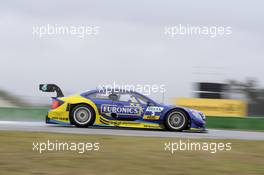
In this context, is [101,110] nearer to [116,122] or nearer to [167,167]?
[116,122]

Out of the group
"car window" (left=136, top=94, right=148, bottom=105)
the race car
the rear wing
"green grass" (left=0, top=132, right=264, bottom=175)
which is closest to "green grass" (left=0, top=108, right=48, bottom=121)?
the rear wing

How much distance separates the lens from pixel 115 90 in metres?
12.7

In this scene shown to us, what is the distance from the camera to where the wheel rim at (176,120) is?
1244cm

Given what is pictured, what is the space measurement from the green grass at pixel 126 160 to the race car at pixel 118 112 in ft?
11.0

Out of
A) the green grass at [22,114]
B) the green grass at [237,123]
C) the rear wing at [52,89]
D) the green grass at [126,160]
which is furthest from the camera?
the green grass at [22,114]

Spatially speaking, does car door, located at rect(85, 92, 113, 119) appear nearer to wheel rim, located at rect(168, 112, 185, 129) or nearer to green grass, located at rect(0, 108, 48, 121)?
wheel rim, located at rect(168, 112, 185, 129)

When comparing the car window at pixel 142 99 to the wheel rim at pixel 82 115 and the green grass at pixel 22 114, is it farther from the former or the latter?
the green grass at pixel 22 114

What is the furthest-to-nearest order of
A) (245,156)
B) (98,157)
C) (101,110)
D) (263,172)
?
(101,110) < (245,156) < (98,157) < (263,172)

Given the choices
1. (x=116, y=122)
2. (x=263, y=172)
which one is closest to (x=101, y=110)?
(x=116, y=122)

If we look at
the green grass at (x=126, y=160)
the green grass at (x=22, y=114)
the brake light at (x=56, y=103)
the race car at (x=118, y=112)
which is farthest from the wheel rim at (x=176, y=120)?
the green grass at (x=22, y=114)

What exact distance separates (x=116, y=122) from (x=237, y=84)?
736cm

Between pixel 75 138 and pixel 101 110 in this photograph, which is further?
pixel 101 110

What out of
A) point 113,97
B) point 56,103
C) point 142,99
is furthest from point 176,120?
point 56,103

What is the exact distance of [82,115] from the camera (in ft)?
40.9
